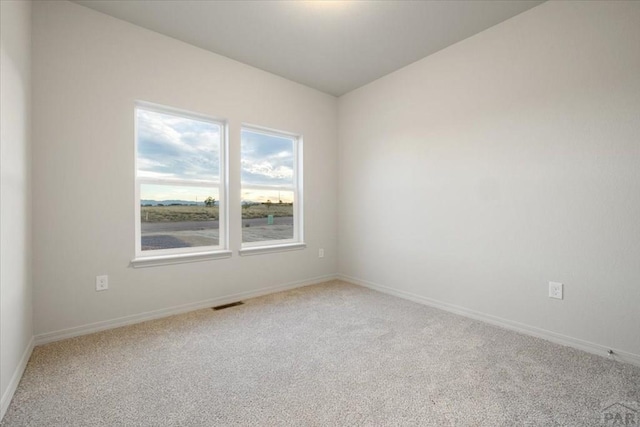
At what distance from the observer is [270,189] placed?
372 cm

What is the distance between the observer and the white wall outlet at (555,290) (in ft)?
7.37

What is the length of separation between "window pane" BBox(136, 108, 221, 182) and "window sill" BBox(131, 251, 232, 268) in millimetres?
812

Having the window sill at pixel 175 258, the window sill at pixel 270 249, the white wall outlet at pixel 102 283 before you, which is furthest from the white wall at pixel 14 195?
the window sill at pixel 270 249

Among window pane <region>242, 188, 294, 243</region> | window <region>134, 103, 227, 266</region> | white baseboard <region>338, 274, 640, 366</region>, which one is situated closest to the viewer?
white baseboard <region>338, 274, 640, 366</region>

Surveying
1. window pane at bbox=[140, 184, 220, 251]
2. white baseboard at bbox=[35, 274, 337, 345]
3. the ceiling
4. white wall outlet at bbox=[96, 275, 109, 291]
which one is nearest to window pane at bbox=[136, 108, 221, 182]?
window pane at bbox=[140, 184, 220, 251]

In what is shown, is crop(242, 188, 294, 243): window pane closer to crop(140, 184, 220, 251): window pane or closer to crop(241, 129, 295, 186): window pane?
crop(241, 129, 295, 186): window pane

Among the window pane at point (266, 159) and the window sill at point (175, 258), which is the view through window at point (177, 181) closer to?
the window sill at point (175, 258)

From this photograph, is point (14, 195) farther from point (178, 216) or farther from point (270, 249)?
point (270, 249)

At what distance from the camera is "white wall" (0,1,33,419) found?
1520 millimetres

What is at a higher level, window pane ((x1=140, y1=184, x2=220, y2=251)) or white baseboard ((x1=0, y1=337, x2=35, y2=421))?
window pane ((x1=140, y1=184, x2=220, y2=251))

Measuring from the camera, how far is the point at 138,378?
1766 millimetres

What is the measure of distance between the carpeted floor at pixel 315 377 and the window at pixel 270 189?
1243 millimetres

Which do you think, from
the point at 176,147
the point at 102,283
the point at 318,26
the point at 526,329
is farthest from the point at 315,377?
the point at 318,26

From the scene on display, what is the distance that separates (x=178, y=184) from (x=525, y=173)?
10.7ft
